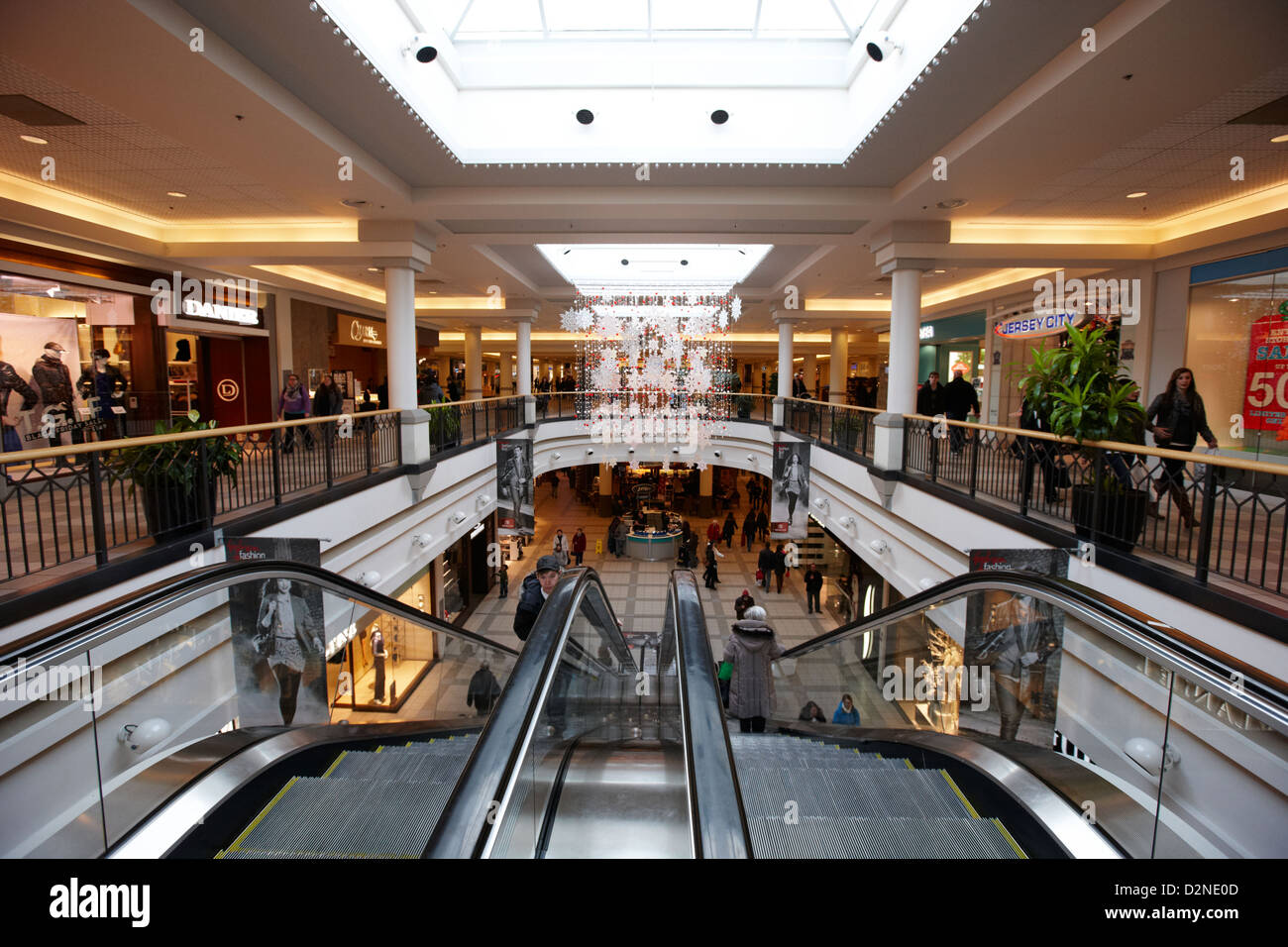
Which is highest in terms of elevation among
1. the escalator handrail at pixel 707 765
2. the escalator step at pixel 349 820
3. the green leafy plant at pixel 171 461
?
the green leafy plant at pixel 171 461

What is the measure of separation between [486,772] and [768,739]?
3352mm

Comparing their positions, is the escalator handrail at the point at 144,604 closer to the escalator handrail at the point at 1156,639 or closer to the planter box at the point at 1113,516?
the escalator handrail at the point at 1156,639

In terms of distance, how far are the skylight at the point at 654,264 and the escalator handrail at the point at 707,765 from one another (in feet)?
39.9

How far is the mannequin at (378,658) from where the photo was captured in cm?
436

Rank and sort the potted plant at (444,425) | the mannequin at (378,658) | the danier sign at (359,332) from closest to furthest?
the mannequin at (378,658), the potted plant at (444,425), the danier sign at (359,332)

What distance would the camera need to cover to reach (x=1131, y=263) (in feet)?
32.2

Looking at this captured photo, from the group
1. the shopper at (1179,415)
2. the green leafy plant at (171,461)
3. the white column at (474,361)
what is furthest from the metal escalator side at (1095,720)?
the white column at (474,361)

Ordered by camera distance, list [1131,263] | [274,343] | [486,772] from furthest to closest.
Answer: [274,343]
[1131,263]
[486,772]

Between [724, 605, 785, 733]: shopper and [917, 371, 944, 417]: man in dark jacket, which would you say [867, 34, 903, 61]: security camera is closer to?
[724, 605, 785, 733]: shopper

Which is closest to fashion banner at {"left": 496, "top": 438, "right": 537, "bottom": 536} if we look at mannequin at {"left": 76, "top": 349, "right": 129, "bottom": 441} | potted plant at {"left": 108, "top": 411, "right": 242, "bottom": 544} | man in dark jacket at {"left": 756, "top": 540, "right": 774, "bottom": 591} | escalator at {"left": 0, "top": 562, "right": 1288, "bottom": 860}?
man in dark jacket at {"left": 756, "top": 540, "right": 774, "bottom": 591}

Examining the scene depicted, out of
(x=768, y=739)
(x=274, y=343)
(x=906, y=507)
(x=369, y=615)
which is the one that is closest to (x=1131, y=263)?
(x=906, y=507)
